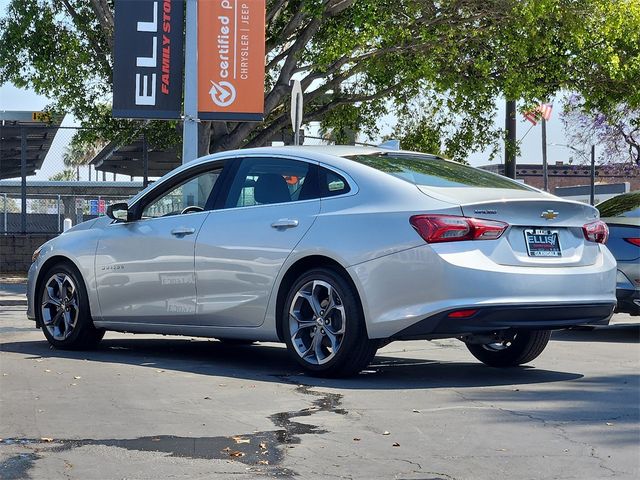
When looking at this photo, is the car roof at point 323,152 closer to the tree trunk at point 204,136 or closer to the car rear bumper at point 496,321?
the car rear bumper at point 496,321

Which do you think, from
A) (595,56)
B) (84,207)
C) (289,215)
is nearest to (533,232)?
(289,215)

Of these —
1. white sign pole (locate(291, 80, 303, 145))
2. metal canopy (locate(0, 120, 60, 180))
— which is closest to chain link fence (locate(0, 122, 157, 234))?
metal canopy (locate(0, 120, 60, 180))

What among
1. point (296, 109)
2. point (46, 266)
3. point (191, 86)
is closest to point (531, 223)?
point (46, 266)

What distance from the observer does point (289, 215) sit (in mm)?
8008

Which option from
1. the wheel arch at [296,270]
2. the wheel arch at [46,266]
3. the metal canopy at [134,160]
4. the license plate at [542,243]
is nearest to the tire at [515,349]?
the license plate at [542,243]

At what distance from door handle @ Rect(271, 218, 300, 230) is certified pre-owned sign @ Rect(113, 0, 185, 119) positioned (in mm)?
9785

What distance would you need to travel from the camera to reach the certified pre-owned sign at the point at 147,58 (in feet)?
57.5

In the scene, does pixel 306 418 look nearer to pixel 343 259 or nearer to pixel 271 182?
pixel 343 259

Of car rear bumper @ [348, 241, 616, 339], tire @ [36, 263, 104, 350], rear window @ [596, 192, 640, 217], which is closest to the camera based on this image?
car rear bumper @ [348, 241, 616, 339]

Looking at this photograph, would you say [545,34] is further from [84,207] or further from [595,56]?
[84,207]

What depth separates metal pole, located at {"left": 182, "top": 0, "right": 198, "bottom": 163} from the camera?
17.2 m

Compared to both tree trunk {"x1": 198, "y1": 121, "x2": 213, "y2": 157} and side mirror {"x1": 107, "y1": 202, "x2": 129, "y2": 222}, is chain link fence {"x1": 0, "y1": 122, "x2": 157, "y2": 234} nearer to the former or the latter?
tree trunk {"x1": 198, "y1": 121, "x2": 213, "y2": 157}

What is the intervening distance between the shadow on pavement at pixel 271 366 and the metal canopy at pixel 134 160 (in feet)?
50.7

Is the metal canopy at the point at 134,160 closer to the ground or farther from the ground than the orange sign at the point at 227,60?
closer to the ground
